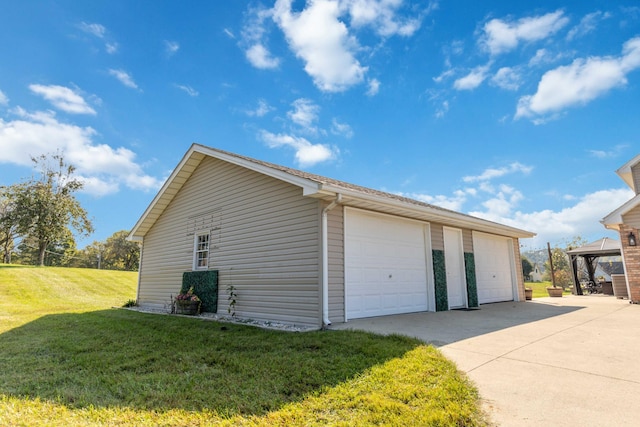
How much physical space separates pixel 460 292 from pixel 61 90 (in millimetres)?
16087

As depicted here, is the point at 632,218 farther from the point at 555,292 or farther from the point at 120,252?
the point at 120,252

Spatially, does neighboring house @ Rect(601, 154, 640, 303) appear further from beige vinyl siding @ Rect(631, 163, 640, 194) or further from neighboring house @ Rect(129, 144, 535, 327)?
beige vinyl siding @ Rect(631, 163, 640, 194)

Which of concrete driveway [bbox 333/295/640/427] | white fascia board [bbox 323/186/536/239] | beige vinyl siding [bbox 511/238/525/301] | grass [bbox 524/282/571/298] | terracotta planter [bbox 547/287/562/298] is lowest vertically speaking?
grass [bbox 524/282/571/298]

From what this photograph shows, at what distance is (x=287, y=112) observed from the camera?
488 inches

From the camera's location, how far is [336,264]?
21.4 ft

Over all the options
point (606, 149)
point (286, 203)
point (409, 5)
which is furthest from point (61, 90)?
point (606, 149)

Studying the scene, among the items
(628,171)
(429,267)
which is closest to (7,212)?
(429,267)

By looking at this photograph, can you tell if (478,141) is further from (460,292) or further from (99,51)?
(99,51)

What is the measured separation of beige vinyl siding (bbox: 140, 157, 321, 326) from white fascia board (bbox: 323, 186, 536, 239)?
88cm

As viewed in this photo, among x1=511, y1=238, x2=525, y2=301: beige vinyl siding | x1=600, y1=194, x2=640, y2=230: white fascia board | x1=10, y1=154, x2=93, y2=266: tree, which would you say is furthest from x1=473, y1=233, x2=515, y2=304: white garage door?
x1=10, y1=154, x2=93, y2=266: tree

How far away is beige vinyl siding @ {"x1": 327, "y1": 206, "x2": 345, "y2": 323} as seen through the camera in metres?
6.36

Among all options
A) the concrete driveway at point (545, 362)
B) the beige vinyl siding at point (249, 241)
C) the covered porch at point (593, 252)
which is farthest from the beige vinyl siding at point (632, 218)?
the beige vinyl siding at point (249, 241)

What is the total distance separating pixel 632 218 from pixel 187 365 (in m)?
12.9

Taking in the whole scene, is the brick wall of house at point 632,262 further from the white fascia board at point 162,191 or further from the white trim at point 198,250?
the white fascia board at point 162,191
